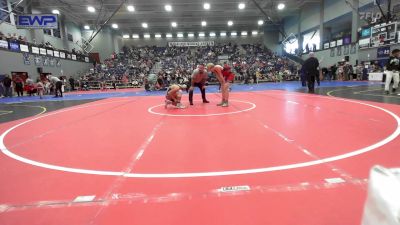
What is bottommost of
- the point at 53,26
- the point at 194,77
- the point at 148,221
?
the point at 148,221

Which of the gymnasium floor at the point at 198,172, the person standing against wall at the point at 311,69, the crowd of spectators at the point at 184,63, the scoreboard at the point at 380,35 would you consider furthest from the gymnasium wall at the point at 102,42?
the gymnasium floor at the point at 198,172

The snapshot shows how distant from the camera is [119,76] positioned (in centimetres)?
2866

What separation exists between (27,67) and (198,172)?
24.3 meters

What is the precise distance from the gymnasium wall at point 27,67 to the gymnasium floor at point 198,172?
18255 mm

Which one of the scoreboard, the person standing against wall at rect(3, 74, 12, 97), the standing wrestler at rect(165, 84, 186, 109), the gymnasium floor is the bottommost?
the gymnasium floor

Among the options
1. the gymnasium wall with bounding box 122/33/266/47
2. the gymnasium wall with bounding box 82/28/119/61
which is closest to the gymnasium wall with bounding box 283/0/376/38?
the gymnasium wall with bounding box 122/33/266/47

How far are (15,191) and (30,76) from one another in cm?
2379

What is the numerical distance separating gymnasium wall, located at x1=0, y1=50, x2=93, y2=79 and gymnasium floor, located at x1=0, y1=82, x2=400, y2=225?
18.3 m

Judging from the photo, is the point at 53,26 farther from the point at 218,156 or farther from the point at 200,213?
the point at 200,213

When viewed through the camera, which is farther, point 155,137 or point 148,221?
point 155,137

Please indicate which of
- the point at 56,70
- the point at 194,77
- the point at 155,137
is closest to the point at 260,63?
the point at 56,70

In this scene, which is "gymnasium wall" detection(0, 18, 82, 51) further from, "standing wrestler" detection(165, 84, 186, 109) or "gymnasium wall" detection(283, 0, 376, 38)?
"gymnasium wall" detection(283, 0, 376, 38)

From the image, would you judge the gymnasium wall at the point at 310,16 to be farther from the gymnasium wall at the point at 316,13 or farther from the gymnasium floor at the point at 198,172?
the gymnasium floor at the point at 198,172

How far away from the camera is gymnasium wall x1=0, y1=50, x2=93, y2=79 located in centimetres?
1969
